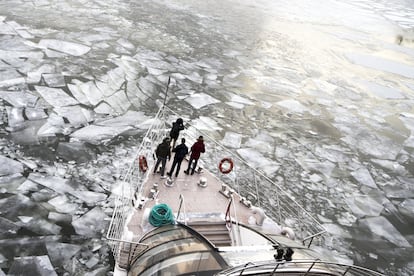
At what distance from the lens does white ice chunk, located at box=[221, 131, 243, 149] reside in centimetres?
836

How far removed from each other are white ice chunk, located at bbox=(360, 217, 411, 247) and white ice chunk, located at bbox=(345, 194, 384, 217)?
0.54 ft

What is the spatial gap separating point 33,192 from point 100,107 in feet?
10.7

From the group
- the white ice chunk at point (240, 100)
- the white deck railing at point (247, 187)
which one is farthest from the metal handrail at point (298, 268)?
the white ice chunk at point (240, 100)

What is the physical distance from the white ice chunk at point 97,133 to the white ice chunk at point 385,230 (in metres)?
5.43

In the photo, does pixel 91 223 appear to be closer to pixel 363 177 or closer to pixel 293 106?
pixel 363 177

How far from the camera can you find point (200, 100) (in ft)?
32.8

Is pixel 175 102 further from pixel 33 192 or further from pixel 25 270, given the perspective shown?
pixel 25 270

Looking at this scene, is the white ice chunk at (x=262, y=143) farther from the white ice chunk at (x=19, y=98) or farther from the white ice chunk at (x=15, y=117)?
the white ice chunk at (x=19, y=98)

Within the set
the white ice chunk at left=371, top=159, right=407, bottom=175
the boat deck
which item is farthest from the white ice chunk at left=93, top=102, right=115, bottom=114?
the white ice chunk at left=371, top=159, right=407, bottom=175

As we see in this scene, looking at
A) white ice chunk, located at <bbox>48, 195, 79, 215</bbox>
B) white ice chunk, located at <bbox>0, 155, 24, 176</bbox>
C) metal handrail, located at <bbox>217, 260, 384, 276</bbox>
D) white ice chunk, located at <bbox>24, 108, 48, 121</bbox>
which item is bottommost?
white ice chunk, located at <bbox>48, 195, 79, 215</bbox>

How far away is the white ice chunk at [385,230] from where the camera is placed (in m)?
6.64

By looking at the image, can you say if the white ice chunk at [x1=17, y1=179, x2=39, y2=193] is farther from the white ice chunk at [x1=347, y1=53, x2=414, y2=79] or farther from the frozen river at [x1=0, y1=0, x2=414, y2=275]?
the white ice chunk at [x1=347, y1=53, x2=414, y2=79]

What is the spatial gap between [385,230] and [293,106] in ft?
16.1

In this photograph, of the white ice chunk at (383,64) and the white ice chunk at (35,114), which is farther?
the white ice chunk at (383,64)
